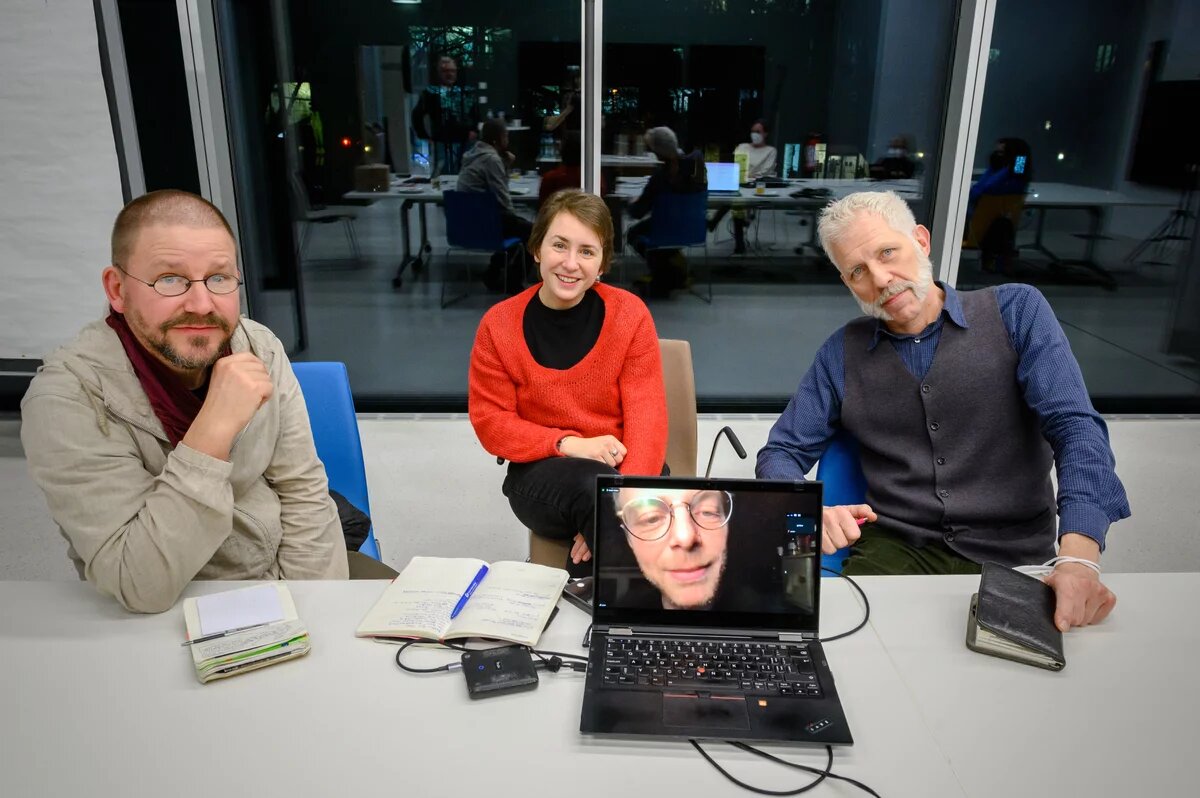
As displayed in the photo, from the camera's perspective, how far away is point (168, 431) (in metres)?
1.46

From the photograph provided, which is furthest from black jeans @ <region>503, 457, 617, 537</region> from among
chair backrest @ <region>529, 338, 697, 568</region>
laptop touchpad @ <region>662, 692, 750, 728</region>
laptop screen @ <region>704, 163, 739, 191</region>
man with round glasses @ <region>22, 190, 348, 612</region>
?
laptop screen @ <region>704, 163, 739, 191</region>

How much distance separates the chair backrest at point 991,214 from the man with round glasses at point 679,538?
3446mm

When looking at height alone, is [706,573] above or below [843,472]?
above

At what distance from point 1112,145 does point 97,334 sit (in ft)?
15.0

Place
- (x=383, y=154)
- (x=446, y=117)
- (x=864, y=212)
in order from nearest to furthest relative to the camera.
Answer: (x=864, y=212), (x=446, y=117), (x=383, y=154)

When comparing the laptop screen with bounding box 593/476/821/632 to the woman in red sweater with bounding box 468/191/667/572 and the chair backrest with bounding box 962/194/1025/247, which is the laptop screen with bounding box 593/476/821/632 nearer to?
the woman in red sweater with bounding box 468/191/667/572

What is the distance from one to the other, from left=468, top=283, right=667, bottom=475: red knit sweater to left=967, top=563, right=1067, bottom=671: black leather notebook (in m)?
1.02

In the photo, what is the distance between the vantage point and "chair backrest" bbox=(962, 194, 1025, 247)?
4.14m

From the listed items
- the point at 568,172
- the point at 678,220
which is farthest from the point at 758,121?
the point at 568,172

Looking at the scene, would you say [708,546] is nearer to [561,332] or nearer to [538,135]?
[561,332]

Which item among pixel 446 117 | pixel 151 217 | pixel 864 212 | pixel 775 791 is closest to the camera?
pixel 775 791

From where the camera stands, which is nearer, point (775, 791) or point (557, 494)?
point (775, 791)

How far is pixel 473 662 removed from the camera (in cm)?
124

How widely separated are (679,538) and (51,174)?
3.71 meters
